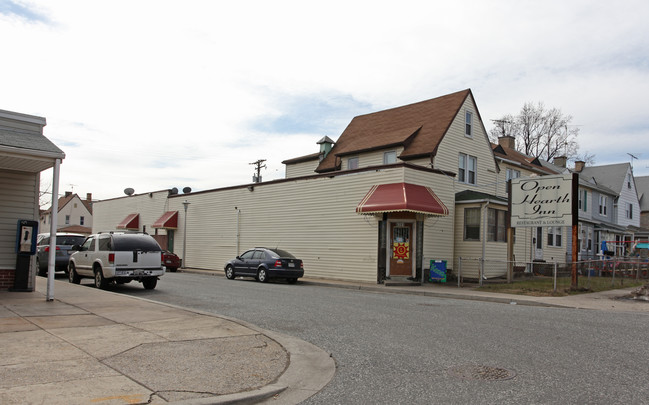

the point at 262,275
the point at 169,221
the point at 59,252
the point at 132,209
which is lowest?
the point at 262,275

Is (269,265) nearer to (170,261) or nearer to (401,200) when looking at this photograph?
(401,200)

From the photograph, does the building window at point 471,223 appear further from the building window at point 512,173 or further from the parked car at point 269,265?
the building window at point 512,173

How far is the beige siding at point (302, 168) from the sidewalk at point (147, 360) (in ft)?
75.0

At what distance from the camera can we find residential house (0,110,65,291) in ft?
42.0

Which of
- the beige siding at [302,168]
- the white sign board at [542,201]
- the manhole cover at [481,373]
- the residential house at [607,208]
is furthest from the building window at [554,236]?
the manhole cover at [481,373]

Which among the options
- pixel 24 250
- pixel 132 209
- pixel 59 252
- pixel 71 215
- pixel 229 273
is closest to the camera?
A: pixel 24 250

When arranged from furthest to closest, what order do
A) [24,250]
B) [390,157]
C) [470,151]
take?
1. [470,151]
2. [390,157]
3. [24,250]

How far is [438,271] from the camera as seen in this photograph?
72.7ft

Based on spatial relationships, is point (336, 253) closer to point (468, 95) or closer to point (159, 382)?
point (468, 95)

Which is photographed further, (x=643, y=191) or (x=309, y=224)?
(x=643, y=191)

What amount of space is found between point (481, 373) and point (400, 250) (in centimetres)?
1568

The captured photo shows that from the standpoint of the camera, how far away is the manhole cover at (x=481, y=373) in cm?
652

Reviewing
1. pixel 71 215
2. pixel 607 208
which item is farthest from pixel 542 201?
pixel 71 215

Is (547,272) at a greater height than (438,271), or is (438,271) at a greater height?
(438,271)
